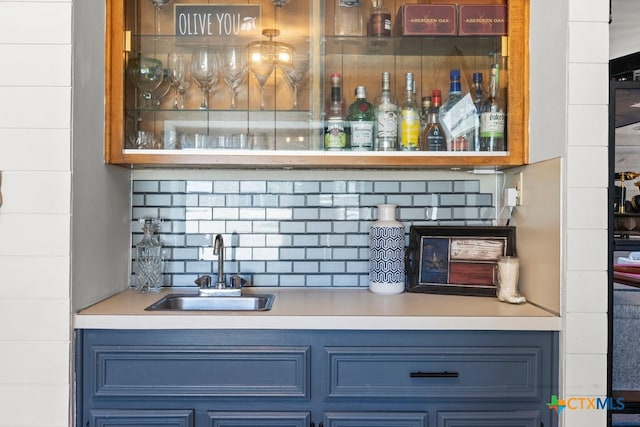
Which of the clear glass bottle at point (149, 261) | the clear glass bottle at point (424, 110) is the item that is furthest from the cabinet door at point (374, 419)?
the clear glass bottle at point (424, 110)

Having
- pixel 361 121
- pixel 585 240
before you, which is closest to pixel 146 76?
pixel 361 121

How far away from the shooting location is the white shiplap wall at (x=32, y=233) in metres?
1.49

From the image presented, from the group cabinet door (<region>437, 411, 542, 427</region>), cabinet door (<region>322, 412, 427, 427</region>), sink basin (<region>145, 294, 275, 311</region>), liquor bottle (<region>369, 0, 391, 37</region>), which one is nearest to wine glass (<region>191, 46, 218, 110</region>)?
liquor bottle (<region>369, 0, 391, 37</region>)

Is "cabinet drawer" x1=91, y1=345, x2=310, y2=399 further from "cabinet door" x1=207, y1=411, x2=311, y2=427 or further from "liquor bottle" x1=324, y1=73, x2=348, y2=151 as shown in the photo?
"liquor bottle" x1=324, y1=73, x2=348, y2=151

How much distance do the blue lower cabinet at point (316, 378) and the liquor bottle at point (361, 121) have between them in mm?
703

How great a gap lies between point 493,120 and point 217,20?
3.63ft

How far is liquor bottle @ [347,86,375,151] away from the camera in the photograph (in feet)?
6.09

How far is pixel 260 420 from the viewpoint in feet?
4.97

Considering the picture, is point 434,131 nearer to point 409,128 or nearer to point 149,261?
point 409,128

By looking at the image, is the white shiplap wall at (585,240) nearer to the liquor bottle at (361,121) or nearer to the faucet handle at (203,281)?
the liquor bottle at (361,121)

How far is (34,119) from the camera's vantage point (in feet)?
4.92

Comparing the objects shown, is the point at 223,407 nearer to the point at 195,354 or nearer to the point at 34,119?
the point at 195,354

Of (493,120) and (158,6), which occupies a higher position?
(158,6)

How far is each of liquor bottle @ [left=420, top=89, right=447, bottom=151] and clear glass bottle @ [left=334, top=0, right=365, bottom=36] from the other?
15.1 inches
